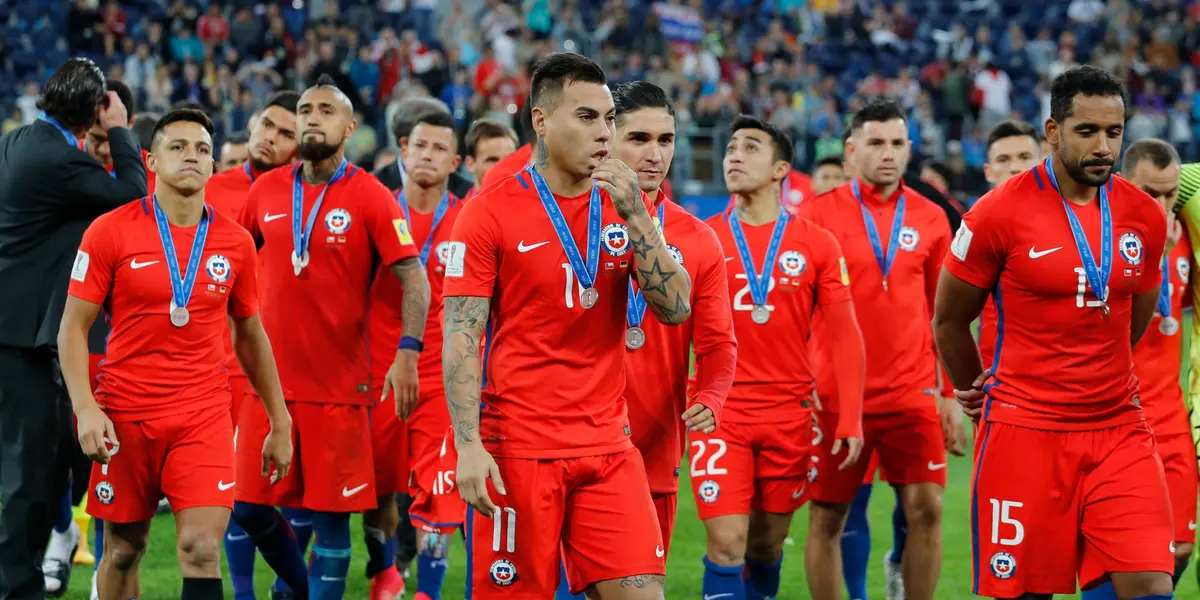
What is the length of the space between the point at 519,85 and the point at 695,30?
4.74m

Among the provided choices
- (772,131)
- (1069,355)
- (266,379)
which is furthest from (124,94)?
(1069,355)

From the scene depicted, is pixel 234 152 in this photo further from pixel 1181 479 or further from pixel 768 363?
pixel 1181 479

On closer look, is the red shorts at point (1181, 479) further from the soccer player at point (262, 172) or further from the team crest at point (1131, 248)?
the soccer player at point (262, 172)

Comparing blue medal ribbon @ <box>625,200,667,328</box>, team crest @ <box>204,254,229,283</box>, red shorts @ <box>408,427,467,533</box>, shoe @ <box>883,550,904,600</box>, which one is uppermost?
team crest @ <box>204,254,229,283</box>

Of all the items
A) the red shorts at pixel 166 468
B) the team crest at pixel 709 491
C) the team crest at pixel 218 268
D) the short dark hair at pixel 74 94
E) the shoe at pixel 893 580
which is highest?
the short dark hair at pixel 74 94

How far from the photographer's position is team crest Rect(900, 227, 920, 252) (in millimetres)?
7184

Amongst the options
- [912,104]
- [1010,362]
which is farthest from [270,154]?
[912,104]

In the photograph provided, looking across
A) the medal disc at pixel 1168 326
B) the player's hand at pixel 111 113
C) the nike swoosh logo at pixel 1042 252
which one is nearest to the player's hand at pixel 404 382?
the player's hand at pixel 111 113

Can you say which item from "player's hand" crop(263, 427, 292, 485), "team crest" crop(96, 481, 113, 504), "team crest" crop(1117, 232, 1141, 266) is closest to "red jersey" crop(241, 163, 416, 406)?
"player's hand" crop(263, 427, 292, 485)

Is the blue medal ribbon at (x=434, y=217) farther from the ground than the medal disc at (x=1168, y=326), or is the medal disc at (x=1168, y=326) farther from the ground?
the blue medal ribbon at (x=434, y=217)

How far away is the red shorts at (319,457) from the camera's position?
22.4 feet

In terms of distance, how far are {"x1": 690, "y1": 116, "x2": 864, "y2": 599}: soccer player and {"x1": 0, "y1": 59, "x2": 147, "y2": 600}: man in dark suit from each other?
8.96 ft

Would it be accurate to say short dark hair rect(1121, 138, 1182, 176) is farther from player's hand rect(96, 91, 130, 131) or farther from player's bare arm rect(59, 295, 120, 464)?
player's hand rect(96, 91, 130, 131)

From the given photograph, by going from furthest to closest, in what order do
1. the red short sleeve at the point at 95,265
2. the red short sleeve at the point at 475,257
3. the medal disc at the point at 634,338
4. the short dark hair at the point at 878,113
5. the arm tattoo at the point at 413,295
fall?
1. the short dark hair at the point at 878,113
2. the arm tattoo at the point at 413,295
3. the red short sleeve at the point at 95,265
4. the medal disc at the point at 634,338
5. the red short sleeve at the point at 475,257
